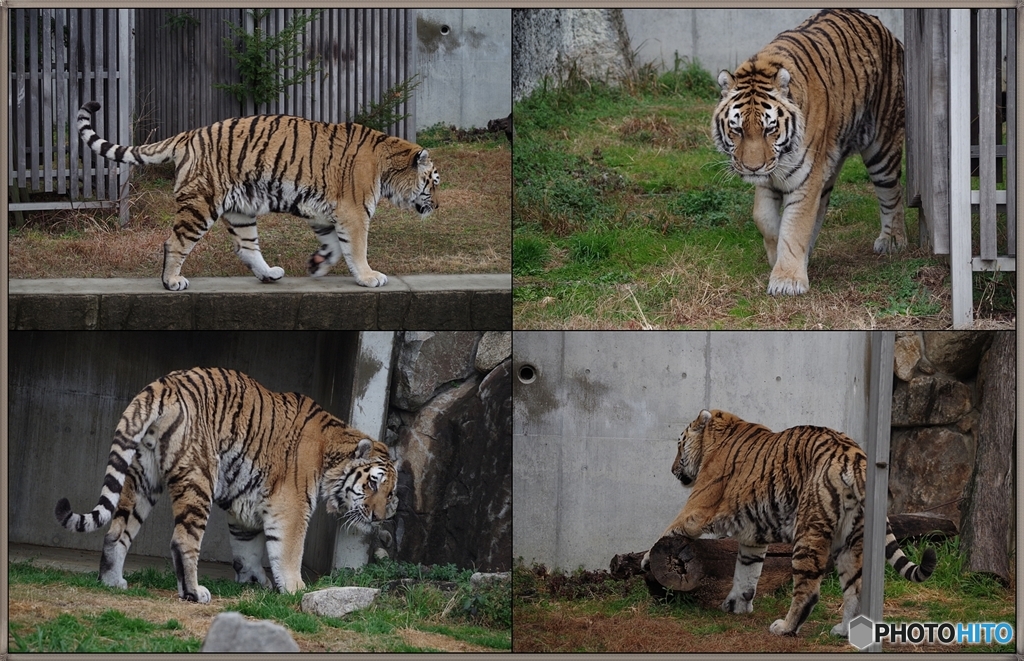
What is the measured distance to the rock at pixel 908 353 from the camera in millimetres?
7121

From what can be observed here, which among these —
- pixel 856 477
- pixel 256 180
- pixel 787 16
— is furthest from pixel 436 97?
pixel 856 477

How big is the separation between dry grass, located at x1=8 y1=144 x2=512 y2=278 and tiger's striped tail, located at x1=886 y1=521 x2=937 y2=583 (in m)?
3.14

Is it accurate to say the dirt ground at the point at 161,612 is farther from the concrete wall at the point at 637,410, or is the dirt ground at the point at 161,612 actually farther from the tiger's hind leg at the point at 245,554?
the concrete wall at the point at 637,410

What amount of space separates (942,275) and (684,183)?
7.32 ft

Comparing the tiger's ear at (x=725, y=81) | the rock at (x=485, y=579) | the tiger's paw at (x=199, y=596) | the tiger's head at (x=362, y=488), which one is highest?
the tiger's ear at (x=725, y=81)

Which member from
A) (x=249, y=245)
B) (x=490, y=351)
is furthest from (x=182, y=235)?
(x=490, y=351)

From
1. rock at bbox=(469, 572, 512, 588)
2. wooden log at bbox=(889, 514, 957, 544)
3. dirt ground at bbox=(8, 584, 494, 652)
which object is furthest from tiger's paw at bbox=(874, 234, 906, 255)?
dirt ground at bbox=(8, 584, 494, 652)

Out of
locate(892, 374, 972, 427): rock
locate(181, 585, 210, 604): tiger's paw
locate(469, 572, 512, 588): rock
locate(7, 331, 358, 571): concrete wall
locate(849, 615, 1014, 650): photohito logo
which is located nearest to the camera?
locate(849, 615, 1014, 650): photohito logo

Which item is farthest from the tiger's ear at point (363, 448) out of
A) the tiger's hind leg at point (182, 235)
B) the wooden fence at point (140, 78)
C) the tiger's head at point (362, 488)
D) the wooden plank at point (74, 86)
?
the wooden plank at point (74, 86)

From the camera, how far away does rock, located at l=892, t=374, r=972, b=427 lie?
23.2 ft

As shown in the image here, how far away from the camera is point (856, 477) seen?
5.43 meters

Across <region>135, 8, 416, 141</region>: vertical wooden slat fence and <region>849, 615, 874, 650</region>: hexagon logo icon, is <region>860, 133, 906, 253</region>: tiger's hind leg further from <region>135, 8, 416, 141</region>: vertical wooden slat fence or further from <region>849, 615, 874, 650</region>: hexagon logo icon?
<region>135, 8, 416, 141</region>: vertical wooden slat fence

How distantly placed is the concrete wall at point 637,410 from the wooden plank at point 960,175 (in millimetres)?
1625

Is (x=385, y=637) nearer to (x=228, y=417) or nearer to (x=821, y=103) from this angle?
(x=228, y=417)
